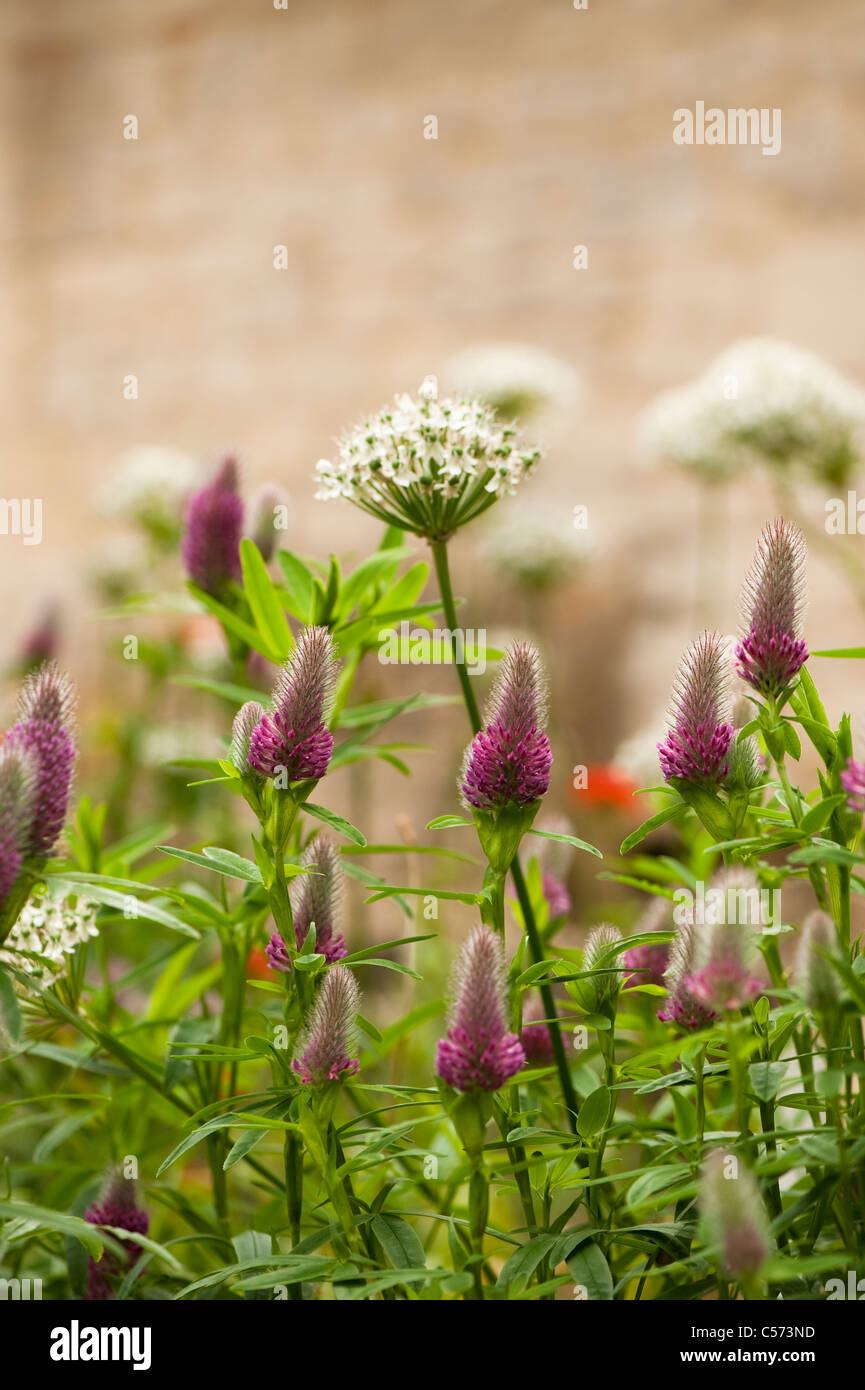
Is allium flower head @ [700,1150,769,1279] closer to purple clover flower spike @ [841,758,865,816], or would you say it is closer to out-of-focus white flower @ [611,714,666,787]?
purple clover flower spike @ [841,758,865,816]

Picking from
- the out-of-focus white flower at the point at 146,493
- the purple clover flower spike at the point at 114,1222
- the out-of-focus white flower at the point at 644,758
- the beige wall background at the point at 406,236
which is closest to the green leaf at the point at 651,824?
the purple clover flower spike at the point at 114,1222

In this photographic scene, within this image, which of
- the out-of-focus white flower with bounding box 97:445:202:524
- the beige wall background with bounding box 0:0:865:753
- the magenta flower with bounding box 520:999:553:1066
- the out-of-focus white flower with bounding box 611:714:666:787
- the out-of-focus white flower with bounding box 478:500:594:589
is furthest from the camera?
the beige wall background with bounding box 0:0:865:753

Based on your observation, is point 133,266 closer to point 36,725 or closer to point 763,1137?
point 36,725

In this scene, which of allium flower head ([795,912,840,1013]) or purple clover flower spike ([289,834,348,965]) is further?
purple clover flower spike ([289,834,348,965])

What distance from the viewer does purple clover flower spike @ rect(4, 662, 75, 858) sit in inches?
21.8

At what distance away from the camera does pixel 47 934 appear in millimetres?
677

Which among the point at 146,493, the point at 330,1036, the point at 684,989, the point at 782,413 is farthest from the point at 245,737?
the point at 146,493

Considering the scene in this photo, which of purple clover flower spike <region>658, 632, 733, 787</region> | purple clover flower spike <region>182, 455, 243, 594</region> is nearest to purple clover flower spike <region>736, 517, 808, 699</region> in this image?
purple clover flower spike <region>658, 632, 733, 787</region>

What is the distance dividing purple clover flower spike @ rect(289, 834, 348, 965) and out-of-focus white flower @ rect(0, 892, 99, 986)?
0.14m

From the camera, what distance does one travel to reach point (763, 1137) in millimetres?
554

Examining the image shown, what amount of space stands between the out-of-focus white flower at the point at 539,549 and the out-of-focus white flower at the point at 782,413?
0.40 metres

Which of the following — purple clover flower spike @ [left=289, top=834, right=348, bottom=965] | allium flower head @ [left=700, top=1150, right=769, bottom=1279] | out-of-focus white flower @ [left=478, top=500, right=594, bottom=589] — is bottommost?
allium flower head @ [left=700, top=1150, right=769, bottom=1279]

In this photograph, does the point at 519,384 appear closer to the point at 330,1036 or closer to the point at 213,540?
the point at 213,540

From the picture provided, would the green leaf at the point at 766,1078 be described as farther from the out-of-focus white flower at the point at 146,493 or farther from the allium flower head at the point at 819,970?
the out-of-focus white flower at the point at 146,493
